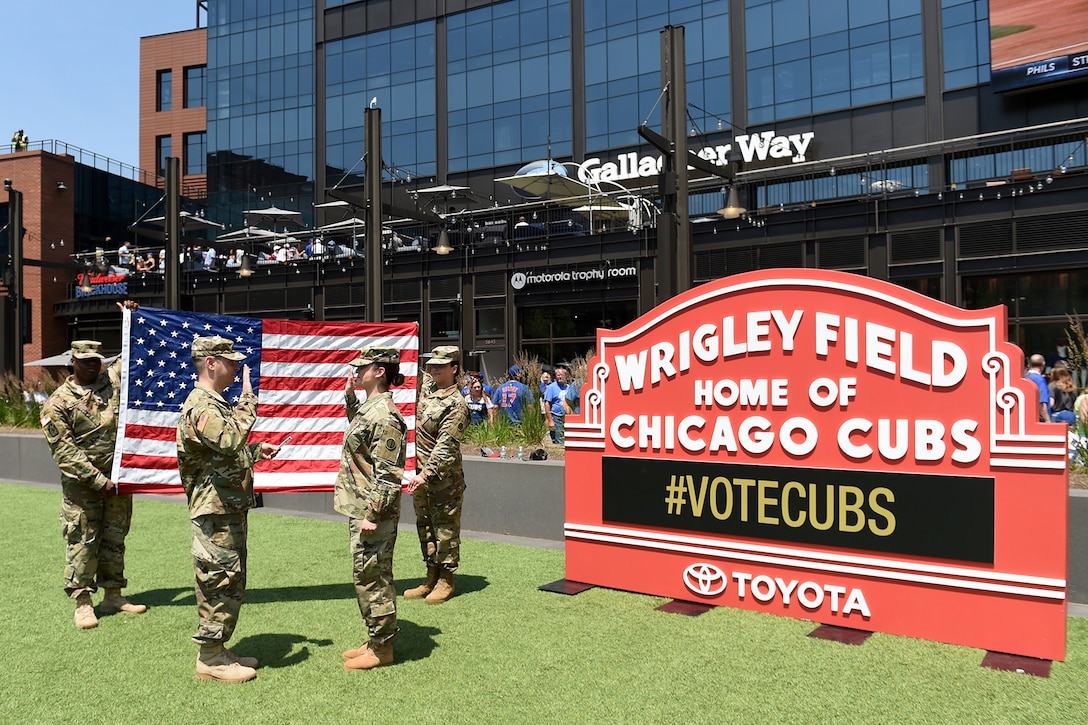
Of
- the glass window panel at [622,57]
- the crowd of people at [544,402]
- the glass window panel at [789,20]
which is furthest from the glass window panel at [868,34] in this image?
the crowd of people at [544,402]

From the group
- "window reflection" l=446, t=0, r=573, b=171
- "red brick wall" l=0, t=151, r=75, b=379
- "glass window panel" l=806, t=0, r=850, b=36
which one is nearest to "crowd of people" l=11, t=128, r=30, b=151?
"red brick wall" l=0, t=151, r=75, b=379

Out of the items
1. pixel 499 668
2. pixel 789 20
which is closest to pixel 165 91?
pixel 789 20

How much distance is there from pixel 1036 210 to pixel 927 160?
5.84 m

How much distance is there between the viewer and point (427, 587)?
759 centimetres

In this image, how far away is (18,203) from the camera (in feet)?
71.5

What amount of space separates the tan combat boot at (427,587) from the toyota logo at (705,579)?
223 cm

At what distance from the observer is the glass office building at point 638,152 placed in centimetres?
2273

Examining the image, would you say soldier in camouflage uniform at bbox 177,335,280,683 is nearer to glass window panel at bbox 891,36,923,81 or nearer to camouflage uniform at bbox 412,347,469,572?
camouflage uniform at bbox 412,347,469,572

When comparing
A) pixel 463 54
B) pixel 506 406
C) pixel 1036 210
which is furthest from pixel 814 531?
pixel 463 54

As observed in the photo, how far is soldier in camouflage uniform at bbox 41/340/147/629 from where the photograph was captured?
22.7 feet

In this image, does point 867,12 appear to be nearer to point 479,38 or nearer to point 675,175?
point 479,38

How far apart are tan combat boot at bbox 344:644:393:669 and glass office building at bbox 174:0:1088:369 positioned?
553 inches

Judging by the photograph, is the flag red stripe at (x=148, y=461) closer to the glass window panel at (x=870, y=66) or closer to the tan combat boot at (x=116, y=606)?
the tan combat boot at (x=116, y=606)

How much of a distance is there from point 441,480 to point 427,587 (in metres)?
1.00
